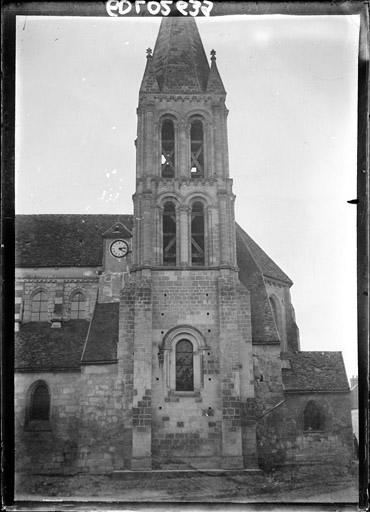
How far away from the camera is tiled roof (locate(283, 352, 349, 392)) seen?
2184 centimetres

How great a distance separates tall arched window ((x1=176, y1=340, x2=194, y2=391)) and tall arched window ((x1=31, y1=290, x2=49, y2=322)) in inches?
233

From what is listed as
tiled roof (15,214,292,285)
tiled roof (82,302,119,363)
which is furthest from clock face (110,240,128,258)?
tiled roof (82,302,119,363)

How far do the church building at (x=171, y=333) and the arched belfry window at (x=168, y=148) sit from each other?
58 mm

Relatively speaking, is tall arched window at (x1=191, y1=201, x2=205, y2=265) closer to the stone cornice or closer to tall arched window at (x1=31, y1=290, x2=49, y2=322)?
the stone cornice

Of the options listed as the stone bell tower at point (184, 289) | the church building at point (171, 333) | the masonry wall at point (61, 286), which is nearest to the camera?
the church building at point (171, 333)

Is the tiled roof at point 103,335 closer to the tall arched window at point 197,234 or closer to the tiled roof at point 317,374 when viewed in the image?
the tall arched window at point 197,234

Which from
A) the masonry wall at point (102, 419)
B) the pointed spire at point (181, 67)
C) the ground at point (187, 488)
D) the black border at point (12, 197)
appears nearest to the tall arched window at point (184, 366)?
the masonry wall at point (102, 419)

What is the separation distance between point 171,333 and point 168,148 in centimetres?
801

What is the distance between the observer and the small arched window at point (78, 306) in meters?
23.5

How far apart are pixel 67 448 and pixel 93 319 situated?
5.00m

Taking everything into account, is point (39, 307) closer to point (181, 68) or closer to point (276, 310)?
point (276, 310)

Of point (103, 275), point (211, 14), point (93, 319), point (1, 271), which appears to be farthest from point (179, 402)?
point (211, 14)

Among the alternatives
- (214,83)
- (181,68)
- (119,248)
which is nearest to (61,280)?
(119,248)

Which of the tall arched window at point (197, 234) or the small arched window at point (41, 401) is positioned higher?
the tall arched window at point (197, 234)
